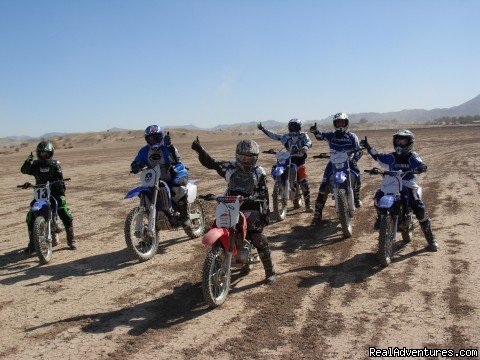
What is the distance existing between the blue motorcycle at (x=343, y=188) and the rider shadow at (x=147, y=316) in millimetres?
3628

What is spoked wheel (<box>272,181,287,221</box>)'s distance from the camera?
1006 centimetres

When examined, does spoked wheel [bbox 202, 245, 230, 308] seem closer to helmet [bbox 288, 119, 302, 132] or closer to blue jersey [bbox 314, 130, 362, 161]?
blue jersey [bbox 314, 130, 362, 161]

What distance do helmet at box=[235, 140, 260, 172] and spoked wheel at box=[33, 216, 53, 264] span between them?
11.9 feet

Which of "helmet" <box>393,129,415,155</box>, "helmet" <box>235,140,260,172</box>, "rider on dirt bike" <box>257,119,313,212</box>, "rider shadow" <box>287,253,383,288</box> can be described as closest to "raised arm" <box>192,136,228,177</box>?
"helmet" <box>235,140,260,172</box>

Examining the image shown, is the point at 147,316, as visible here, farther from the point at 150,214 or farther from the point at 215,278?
the point at 150,214

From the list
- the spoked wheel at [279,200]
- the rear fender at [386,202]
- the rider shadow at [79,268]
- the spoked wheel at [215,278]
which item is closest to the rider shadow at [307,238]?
the spoked wheel at [279,200]

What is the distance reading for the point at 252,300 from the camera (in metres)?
5.85

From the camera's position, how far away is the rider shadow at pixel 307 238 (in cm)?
824

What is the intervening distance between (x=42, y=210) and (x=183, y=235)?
285 centimetres

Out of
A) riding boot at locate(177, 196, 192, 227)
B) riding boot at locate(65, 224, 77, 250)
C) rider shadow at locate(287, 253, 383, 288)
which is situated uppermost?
riding boot at locate(177, 196, 192, 227)

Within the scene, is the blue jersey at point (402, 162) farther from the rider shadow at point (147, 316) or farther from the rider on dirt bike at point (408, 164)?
the rider shadow at point (147, 316)

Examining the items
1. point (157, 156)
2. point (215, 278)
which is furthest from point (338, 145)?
point (215, 278)

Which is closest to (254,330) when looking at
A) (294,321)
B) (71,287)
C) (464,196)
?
(294,321)

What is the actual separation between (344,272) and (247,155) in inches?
94.8
